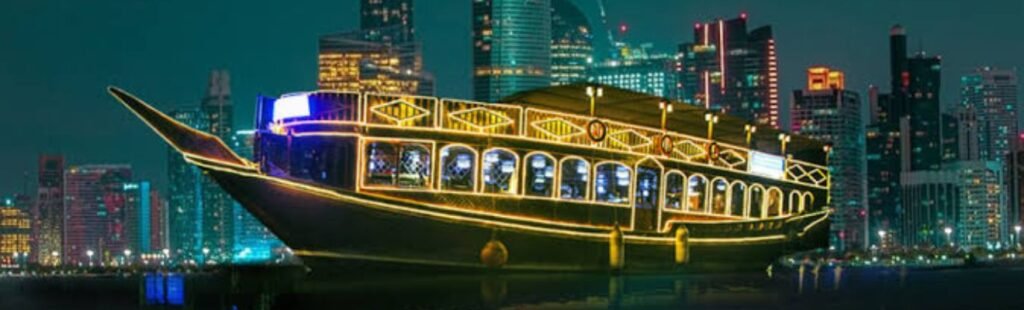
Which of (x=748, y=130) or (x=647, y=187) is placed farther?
(x=748, y=130)

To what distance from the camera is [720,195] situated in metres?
70.2

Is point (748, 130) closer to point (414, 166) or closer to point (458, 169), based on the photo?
point (458, 169)

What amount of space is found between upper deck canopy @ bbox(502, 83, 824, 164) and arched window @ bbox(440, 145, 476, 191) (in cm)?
490

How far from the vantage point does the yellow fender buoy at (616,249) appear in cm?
5825

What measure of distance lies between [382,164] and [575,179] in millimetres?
9659

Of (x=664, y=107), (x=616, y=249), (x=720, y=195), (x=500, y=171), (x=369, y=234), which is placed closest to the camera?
(x=369, y=234)

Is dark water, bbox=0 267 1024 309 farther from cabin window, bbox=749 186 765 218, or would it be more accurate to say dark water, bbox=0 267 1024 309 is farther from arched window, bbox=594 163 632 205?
cabin window, bbox=749 186 765 218

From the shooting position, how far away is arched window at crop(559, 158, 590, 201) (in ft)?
191

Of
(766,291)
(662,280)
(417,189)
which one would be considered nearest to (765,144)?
(662,280)

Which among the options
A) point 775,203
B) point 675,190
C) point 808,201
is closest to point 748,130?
point 775,203

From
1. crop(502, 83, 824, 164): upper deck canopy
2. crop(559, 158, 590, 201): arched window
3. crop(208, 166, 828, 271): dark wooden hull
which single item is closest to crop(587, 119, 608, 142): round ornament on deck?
crop(559, 158, 590, 201): arched window

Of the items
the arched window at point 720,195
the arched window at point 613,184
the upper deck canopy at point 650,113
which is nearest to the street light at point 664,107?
the upper deck canopy at point 650,113

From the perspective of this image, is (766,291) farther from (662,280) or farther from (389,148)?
(389,148)

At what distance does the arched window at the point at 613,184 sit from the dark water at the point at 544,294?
11.3 ft
